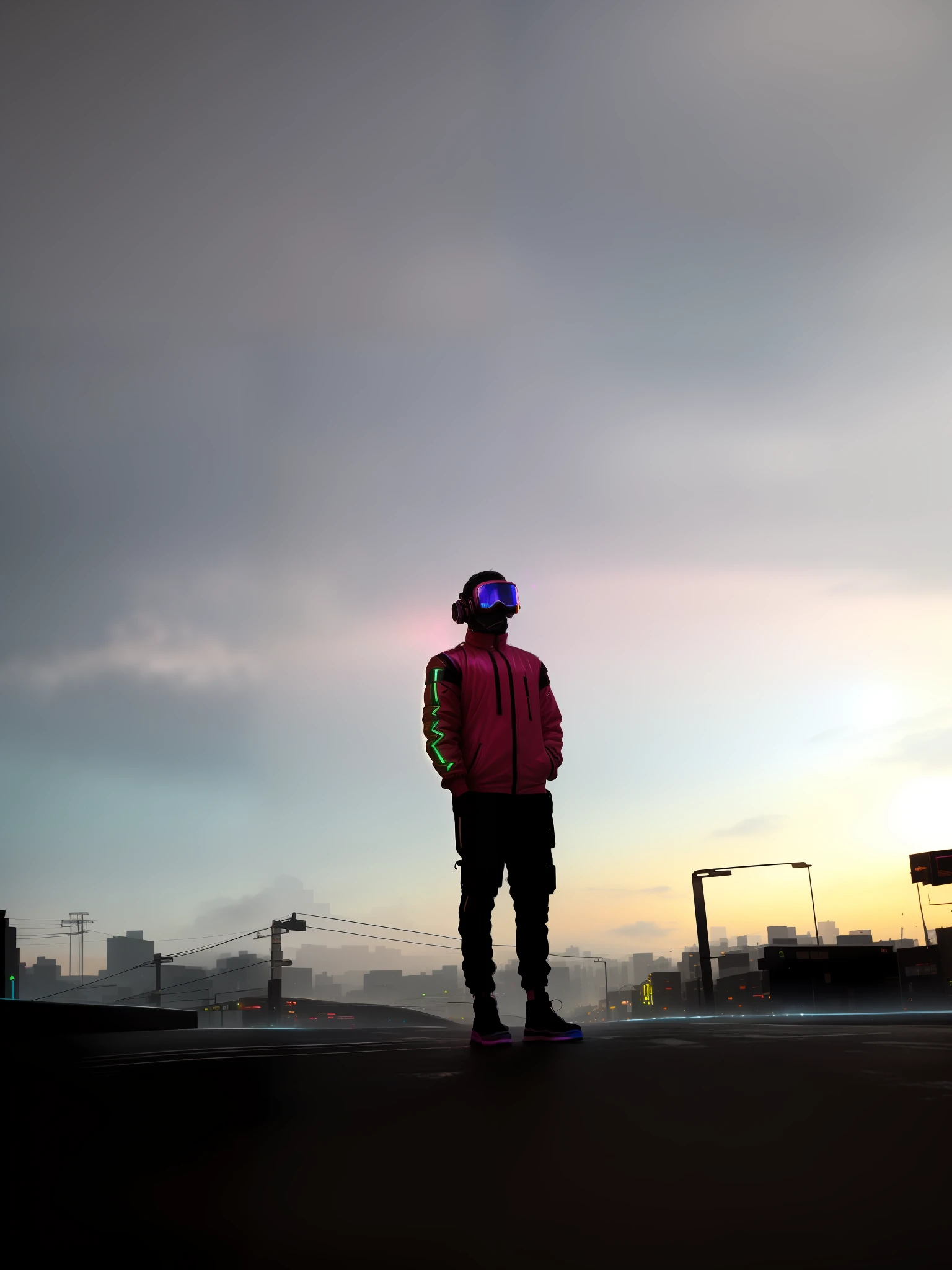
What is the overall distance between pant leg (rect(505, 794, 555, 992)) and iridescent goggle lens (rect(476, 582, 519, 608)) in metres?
1.11

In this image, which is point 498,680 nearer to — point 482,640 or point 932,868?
point 482,640

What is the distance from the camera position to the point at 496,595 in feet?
17.0

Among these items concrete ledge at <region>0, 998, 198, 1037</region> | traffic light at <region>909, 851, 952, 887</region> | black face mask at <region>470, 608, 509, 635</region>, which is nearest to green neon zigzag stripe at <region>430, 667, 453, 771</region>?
black face mask at <region>470, 608, 509, 635</region>

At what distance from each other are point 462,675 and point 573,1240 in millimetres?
3894

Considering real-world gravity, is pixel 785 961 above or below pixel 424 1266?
below

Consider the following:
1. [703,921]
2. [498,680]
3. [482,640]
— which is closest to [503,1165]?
[498,680]

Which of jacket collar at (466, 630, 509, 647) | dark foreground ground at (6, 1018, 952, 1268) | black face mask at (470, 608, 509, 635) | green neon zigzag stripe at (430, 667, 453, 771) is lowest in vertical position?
dark foreground ground at (6, 1018, 952, 1268)

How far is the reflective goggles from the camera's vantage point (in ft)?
16.9

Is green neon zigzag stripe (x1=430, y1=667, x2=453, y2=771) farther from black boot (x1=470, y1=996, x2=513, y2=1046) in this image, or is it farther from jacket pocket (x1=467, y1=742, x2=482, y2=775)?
black boot (x1=470, y1=996, x2=513, y2=1046)

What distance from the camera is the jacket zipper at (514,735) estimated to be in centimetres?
471

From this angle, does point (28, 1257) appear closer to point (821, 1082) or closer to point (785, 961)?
point (821, 1082)

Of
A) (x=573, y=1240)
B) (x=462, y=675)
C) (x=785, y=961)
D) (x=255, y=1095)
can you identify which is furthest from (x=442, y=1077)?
(x=785, y=961)

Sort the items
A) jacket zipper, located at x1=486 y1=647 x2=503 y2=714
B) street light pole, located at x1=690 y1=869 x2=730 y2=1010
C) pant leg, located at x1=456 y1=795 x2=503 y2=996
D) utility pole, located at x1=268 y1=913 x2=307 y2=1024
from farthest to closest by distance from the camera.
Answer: utility pole, located at x1=268 y1=913 x2=307 y2=1024
street light pole, located at x1=690 y1=869 x2=730 y2=1010
jacket zipper, located at x1=486 y1=647 x2=503 y2=714
pant leg, located at x1=456 y1=795 x2=503 y2=996

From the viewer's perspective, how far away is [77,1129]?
1865mm
